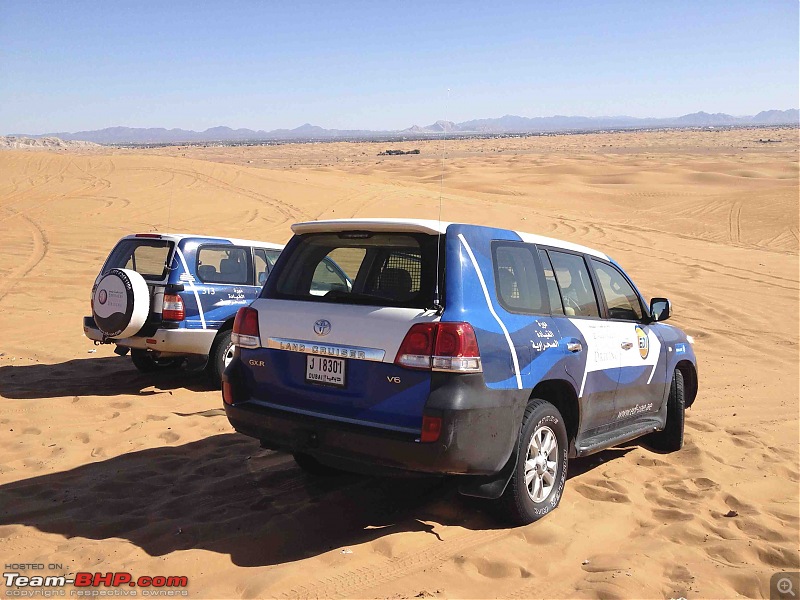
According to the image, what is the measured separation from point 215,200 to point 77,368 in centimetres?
1881

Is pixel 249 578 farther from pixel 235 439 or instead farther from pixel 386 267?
pixel 235 439

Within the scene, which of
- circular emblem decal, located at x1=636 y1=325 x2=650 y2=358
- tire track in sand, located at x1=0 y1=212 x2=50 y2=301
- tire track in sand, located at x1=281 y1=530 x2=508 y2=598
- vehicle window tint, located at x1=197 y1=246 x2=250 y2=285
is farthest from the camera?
tire track in sand, located at x1=0 y1=212 x2=50 y2=301

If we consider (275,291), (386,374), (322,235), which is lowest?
(386,374)

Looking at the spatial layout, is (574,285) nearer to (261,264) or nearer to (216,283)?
(216,283)

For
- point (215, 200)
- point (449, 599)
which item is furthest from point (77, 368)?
point (215, 200)

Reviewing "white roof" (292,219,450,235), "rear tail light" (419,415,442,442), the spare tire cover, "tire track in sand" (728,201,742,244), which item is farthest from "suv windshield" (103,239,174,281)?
"tire track in sand" (728,201,742,244)

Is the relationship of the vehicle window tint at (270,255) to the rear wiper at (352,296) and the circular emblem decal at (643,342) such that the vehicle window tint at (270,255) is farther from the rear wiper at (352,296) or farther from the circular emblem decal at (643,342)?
the circular emblem decal at (643,342)

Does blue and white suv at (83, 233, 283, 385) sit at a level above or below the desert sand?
above

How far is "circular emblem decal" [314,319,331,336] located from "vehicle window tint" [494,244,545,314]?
1040mm

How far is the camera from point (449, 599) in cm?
382

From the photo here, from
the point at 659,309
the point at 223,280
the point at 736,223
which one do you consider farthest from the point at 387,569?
the point at 736,223

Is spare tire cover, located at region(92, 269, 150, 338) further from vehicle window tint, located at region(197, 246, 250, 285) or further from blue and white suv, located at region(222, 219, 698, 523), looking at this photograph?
blue and white suv, located at region(222, 219, 698, 523)

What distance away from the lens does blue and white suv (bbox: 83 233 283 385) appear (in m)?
7.55

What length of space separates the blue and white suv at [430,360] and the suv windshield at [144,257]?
3.32m
